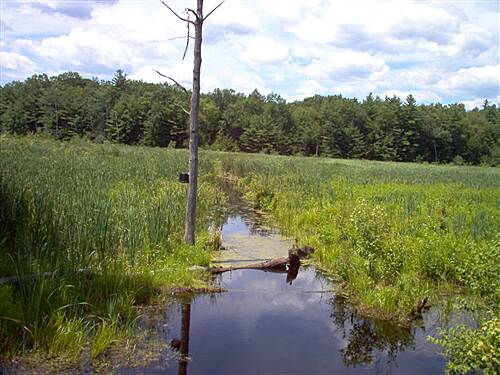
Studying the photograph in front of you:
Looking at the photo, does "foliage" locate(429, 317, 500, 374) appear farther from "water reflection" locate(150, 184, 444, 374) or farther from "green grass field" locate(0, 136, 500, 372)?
"green grass field" locate(0, 136, 500, 372)

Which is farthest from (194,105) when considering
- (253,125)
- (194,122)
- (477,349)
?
(253,125)

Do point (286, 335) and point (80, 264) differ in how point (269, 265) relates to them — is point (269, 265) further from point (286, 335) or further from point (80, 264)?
point (80, 264)

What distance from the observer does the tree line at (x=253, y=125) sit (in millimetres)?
71125

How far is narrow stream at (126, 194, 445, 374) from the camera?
5.49 meters

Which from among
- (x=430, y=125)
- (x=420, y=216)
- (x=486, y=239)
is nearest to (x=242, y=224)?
(x=420, y=216)

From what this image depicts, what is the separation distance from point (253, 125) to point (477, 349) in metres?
73.3

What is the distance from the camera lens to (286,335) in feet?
20.8

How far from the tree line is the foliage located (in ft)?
211

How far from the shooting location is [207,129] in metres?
79.3

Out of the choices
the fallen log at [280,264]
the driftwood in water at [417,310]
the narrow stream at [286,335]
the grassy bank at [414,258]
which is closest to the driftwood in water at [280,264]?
the fallen log at [280,264]

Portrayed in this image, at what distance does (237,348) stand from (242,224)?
27.9ft

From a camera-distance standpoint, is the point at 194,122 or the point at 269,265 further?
the point at 269,265

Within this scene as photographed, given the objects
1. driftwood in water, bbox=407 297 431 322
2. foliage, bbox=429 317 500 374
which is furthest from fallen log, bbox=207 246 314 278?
foliage, bbox=429 317 500 374

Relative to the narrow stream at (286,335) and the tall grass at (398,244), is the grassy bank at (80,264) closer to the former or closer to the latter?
the narrow stream at (286,335)
